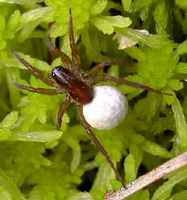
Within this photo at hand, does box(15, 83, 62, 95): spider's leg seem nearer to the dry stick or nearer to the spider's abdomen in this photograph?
the spider's abdomen

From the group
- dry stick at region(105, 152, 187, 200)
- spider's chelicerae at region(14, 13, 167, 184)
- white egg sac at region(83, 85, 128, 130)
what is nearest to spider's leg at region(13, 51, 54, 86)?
spider's chelicerae at region(14, 13, 167, 184)

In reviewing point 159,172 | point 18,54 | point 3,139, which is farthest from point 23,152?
point 159,172

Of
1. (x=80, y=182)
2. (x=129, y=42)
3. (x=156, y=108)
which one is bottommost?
(x=80, y=182)

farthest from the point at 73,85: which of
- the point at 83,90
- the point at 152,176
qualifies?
the point at 152,176

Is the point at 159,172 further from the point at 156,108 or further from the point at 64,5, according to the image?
the point at 64,5

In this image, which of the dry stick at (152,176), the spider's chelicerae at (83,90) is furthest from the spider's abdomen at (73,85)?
the dry stick at (152,176)

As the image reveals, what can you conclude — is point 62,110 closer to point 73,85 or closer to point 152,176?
point 73,85

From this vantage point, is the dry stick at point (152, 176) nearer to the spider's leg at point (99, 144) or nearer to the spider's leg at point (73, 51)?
the spider's leg at point (99, 144)
